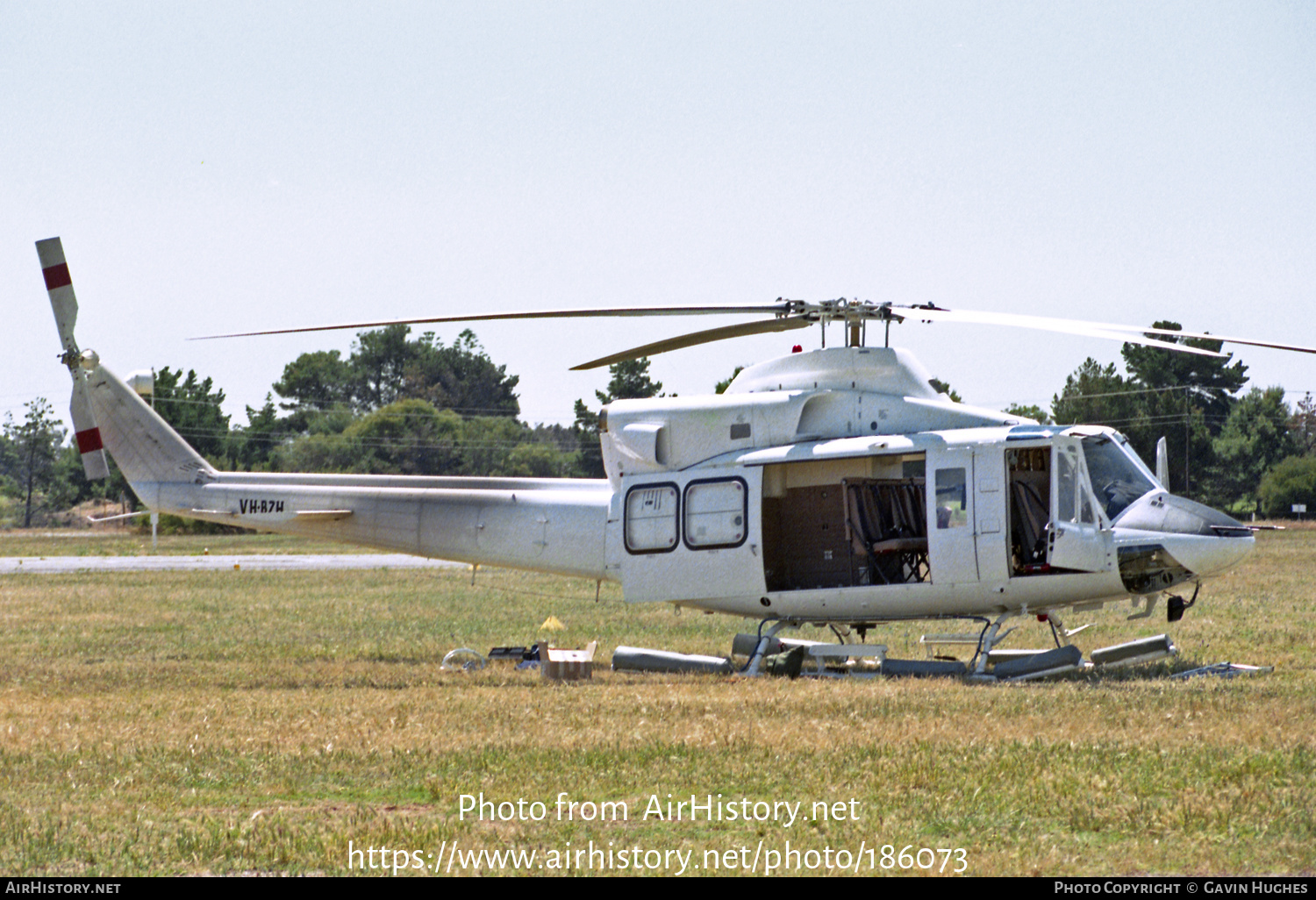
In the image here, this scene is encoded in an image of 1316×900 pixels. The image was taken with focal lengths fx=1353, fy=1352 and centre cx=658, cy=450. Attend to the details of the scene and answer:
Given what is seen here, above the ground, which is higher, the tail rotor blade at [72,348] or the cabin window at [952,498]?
the tail rotor blade at [72,348]

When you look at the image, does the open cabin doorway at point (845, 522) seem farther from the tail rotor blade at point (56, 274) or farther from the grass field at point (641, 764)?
the tail rotor blade at point (56, 274)

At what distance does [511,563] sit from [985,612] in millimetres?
5816

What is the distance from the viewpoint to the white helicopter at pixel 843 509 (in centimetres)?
1381

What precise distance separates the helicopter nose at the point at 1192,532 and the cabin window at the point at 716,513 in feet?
12.9

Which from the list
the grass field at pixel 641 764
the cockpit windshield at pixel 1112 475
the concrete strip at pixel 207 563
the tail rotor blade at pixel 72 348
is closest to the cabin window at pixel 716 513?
the grass field at pixel 641 764

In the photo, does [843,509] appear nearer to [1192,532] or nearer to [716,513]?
[716,513]

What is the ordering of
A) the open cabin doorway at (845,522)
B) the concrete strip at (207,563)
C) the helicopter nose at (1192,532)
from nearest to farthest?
the helicopter nose at (1192,532)
the open cabin doorway at (845,522)
the concrete strip at (207,563)

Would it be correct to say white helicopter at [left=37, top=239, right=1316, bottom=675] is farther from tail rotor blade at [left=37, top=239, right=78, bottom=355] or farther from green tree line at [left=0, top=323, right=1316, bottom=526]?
green tree line at [left=0, top=323, right=1316, bottom=526]

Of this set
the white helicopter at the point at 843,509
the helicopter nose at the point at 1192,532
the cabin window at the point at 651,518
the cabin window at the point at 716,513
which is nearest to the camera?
the helicopter nose at the point at 1192,532

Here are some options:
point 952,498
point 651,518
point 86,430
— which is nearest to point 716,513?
point 651,518

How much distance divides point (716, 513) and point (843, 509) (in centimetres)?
142

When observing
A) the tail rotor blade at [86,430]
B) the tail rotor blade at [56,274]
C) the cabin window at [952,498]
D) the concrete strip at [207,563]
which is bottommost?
the concrete strip at [207,563]

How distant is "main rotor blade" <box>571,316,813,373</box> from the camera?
15.1 metres
